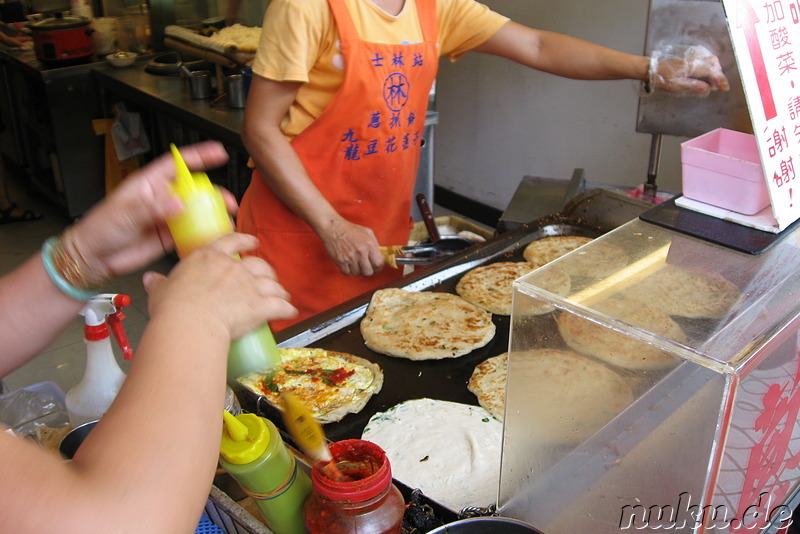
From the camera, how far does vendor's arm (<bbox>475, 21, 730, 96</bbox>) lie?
2291 mm

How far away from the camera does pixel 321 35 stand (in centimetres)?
216

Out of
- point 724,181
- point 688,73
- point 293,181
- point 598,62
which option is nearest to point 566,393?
point 724,181

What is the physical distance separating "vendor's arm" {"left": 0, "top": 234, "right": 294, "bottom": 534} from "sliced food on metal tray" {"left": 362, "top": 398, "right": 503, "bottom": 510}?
79cm

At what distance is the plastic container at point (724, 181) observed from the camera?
134cm

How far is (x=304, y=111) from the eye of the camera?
91.7 inches

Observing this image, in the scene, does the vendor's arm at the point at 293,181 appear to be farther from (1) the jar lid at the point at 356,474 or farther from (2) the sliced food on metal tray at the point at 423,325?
(1) the jar lid at the point at 356,474

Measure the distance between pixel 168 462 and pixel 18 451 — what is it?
5.4 inches

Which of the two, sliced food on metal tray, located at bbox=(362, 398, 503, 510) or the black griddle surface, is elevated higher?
the black griddle surface

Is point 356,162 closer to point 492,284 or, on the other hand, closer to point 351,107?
point 351,107

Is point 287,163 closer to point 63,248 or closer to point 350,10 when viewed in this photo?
point 350,10

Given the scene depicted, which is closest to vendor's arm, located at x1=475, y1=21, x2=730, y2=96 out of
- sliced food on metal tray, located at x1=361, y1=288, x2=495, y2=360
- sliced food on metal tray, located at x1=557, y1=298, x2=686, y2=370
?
sliced food on metal tray, located at x1=361, y1=288, x2=495, y2=360

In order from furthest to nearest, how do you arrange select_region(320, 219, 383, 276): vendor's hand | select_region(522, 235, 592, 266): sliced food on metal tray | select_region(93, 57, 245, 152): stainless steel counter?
select_region(93, 57, 245, 152): stainless steel counter
select_region(522, 235, 592, 266): sliced food on metal tray
select_region(320, 219, 383, 276): vendor's hand

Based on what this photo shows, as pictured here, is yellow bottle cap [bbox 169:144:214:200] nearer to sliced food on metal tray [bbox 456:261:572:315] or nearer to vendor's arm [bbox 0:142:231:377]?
vendor's arm [bbox 0:142:231:377]

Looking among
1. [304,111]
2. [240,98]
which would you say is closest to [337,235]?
[304,111]
